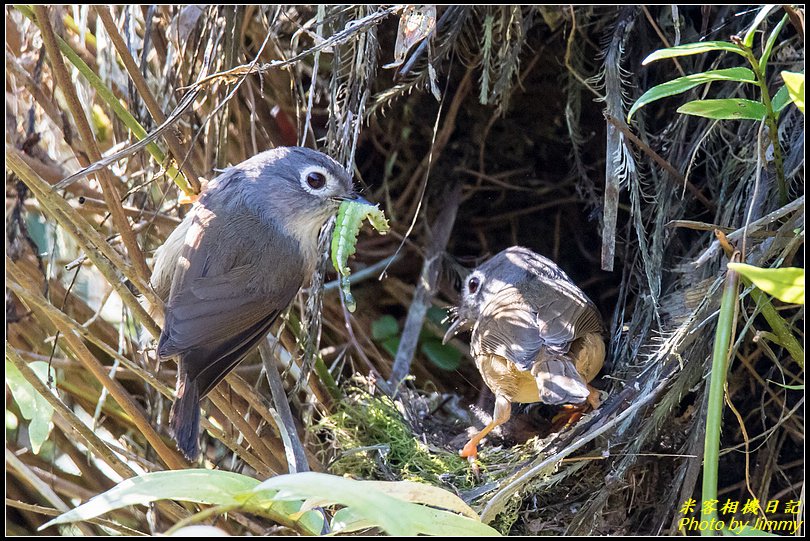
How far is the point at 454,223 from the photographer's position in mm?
5590

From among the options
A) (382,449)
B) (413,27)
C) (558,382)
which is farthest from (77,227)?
(558,382)

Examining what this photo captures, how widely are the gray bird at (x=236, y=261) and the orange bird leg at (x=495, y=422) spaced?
3.98ft

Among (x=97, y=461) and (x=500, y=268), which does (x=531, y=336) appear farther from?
(x=97, y=461)

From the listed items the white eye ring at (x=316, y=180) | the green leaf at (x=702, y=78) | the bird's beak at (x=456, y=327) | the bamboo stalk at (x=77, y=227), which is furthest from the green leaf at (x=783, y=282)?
the bird's beak at (x=456, y=327)

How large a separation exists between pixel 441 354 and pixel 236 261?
1815 mm

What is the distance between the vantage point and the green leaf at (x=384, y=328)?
510 cm

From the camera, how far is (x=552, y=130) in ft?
17.1

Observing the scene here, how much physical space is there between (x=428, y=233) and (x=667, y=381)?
89.8 inches

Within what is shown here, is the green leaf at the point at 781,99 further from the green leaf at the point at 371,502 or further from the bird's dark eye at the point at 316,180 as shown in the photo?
the bird's dark eye at the point at 316,180

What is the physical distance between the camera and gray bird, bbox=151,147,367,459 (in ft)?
11.1

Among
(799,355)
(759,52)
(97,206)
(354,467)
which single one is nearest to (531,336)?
(354,467)

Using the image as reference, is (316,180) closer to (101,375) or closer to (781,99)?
(101,375)

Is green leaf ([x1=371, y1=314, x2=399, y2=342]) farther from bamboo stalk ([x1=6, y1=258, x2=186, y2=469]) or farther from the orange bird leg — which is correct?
bamboo stalk ([x1=6, y1=258, x2=186, y2=469])

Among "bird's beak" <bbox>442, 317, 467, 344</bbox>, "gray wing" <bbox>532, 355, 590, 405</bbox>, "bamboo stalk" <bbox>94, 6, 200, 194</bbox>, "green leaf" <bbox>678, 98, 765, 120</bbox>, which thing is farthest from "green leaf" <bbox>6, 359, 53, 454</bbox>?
"green leaf" <bbox>678, 98, 765, 120</bbox>
